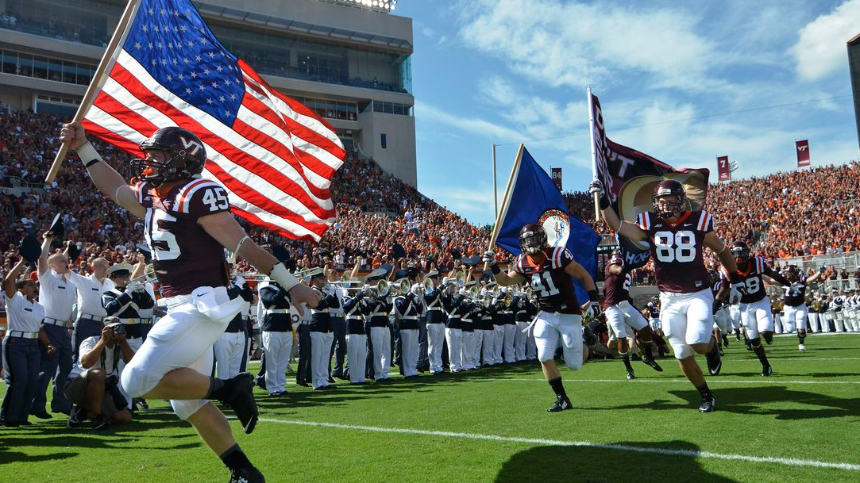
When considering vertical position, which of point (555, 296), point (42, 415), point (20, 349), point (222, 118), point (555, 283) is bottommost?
point (42, 415)

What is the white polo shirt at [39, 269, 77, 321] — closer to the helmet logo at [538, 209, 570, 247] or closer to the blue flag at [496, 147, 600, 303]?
the blue flag at [496, 147, 600, 303]

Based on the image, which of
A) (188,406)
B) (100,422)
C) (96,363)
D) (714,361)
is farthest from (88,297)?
(714,361)

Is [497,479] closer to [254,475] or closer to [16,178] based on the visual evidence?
[254,475]

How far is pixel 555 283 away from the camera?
8.05 m

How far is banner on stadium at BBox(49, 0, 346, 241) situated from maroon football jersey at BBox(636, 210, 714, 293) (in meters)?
5.27

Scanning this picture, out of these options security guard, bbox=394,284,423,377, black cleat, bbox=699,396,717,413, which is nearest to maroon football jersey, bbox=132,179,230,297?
black cleat, bbox=699,396,717,413

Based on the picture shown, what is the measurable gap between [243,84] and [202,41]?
2.96 feet

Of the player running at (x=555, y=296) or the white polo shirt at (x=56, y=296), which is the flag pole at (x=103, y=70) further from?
the player running at (x=555, y=296)

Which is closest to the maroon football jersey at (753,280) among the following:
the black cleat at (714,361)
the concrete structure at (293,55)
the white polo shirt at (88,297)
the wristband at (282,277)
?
the black cleat at (714,361)

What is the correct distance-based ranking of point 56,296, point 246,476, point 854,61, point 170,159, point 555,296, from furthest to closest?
point 56,296 < point 555,296 < point 854,61 < point 170,159 < point 246,476

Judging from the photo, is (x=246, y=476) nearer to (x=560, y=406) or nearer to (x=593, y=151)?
(x=560, y=406)

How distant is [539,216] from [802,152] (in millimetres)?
52061

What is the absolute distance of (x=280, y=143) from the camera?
1016cm

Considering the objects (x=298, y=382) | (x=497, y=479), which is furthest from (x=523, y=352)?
(x=497, y=479)
